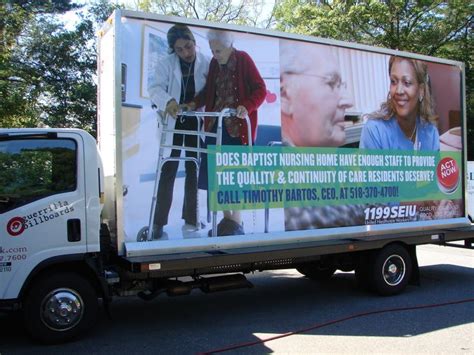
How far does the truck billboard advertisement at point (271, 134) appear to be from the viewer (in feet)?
19.0

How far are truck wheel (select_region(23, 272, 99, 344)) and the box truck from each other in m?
0.01

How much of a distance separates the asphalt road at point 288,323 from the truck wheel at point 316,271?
0.20m

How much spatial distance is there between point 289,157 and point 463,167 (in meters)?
3.72

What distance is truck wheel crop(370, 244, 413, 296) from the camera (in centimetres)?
748

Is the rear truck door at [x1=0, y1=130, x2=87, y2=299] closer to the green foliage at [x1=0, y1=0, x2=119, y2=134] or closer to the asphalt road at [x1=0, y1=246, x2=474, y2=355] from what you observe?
the asphalt road at [x1=0, y1=246, x2=474, y2=355]

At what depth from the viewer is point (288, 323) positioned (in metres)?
6.28

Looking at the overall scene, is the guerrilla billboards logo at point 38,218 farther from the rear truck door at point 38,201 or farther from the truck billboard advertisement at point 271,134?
the truck billboard advertisement at point 271,134

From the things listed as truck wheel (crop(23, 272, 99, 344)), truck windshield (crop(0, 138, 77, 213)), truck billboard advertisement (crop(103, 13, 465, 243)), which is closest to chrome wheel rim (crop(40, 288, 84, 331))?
truck wheel (crop(23, 272, 99, 344))

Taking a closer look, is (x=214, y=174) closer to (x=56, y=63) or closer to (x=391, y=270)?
(x=391, y=270)

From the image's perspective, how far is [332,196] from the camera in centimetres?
705

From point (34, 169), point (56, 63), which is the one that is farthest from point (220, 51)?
point (56, 63)

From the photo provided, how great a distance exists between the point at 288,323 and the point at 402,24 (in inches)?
781

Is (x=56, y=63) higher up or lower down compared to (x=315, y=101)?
higher up

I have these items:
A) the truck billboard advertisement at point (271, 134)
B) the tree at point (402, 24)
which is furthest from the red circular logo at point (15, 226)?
the tree at point (402, 24)
